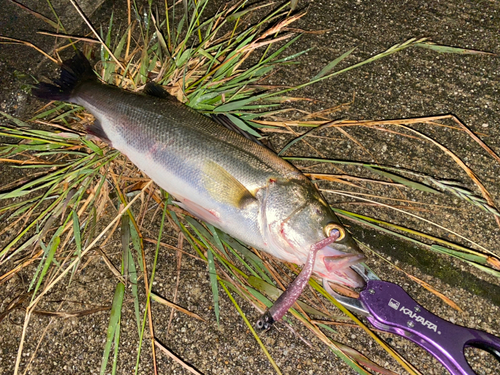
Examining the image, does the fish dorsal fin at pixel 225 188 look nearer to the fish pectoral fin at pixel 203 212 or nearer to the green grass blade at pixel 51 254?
the fish pectoral fin at pixel 203 212

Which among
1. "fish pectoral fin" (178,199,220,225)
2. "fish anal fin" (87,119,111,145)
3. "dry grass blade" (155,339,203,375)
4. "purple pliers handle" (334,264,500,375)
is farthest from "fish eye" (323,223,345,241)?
"fish anal fin" (87,119,111,145)

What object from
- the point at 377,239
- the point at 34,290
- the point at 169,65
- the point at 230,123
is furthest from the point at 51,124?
the point at 377,239

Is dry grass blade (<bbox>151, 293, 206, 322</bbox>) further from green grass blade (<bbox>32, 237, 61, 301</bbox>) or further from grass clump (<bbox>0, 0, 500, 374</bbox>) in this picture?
green grass blade (<bbox>32, 237, 61, 301</bbox>)

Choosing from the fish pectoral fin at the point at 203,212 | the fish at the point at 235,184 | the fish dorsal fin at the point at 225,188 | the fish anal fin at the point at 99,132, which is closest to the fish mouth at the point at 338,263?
the fish at the point at 235,184

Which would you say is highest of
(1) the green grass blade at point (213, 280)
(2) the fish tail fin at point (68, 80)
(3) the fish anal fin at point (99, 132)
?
(2) the fish tail fin at point (68, 80)

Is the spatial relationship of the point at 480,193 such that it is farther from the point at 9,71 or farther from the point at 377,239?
the point at 9,71

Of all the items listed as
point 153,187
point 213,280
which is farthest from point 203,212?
point 153,187
